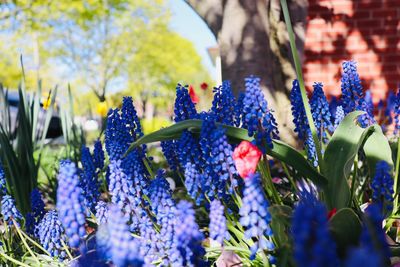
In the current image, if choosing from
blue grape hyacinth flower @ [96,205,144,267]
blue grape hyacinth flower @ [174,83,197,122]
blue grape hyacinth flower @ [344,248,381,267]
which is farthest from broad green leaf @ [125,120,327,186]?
blue grape hyacinth flower @ [344,248,381,267]

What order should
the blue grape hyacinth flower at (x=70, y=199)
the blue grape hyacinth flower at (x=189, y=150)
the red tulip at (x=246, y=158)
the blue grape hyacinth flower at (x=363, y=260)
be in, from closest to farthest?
the blue grape hyacinth flower at (x=363, y=260) < the blue grape hyacinth flower at (x=70, y=199) < the red tulip at (x=246, y=158) < the blue grape hyacinth flower at (x=189, y=150)

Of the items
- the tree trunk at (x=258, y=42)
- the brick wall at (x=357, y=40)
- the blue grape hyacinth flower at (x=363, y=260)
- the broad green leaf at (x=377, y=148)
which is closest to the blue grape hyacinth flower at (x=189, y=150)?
the broad green leaf at (x=377, y=148)

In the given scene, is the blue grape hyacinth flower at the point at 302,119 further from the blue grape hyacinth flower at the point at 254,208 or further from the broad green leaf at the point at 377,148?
the blue grape hyacinth flower at the point at 254,208

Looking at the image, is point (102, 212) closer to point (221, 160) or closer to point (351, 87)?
point (221, 160)

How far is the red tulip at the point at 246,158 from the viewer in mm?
1463

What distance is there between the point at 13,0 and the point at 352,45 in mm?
6926

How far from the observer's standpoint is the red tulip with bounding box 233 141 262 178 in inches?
57.6

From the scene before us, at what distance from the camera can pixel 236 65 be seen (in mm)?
3766

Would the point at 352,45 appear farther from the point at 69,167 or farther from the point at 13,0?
the point at 13,0

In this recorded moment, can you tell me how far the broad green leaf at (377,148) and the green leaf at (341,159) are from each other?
83 millimetres

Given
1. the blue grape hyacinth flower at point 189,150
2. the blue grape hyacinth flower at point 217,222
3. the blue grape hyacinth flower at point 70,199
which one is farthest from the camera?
the blue grape hyacinth flower at point 189,150

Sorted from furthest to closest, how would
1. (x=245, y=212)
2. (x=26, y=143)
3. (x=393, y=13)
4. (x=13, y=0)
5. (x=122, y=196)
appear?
(x=13, y=0) < (x=393, y=13) < (x=26, y=143) < (x=122, y=196) < (x=245, y=212)

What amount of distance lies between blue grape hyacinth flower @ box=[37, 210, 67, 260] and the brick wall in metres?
4.12

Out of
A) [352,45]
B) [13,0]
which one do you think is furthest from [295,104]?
[13,0]
